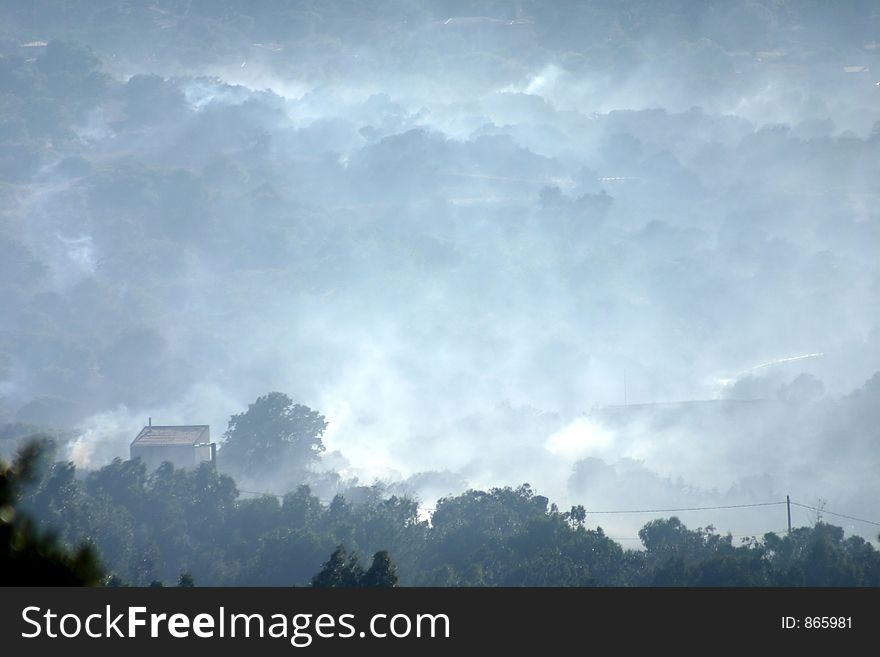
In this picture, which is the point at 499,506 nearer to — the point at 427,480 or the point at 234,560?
the point at 234,560

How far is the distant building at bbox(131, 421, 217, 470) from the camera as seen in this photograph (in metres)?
57.4

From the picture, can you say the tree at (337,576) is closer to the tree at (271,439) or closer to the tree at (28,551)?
the tree at (28,551)

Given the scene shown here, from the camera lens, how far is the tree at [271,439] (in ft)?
197

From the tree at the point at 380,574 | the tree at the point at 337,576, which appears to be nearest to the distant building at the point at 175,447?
the tree at the point at 337,576

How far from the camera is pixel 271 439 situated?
6081cm

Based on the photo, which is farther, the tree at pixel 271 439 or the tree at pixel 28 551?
the tree at pixel 271 439

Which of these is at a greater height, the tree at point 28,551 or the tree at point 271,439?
the tree at point 271,439

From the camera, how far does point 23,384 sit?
80000 mm

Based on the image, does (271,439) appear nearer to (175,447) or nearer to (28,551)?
(175,447)

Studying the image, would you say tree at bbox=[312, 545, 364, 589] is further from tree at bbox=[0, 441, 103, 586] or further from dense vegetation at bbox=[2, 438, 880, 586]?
tree at bbox=[0, 441, 103, 586]

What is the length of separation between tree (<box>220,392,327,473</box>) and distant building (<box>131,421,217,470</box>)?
184 centimetres

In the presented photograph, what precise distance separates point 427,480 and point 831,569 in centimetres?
3280

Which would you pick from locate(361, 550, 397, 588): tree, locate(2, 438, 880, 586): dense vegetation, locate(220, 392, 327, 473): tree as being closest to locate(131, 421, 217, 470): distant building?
locate(220, 392, 327, 473): tree

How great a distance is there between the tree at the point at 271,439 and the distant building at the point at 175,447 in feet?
6.04
